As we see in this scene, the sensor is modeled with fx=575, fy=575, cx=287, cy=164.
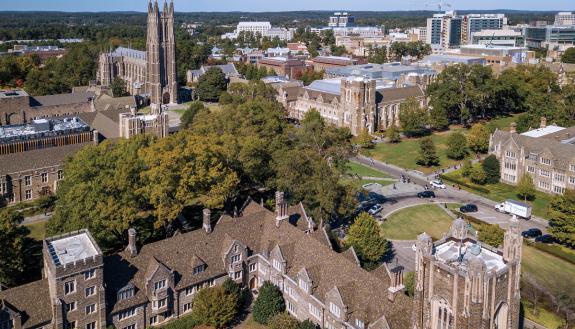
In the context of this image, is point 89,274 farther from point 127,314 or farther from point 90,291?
point 127,314

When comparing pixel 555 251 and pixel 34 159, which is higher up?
pixel 34 159

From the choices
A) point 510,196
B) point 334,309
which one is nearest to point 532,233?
point 510,196

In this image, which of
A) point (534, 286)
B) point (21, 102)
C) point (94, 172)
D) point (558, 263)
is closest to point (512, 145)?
Result: point (558, 263)

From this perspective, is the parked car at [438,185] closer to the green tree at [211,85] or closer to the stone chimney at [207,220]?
the stone chimney at [207,220]

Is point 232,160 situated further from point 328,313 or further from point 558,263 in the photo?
point 558,263

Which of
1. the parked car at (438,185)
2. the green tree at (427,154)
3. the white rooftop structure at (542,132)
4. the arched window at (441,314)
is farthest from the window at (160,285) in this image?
the white rooftop structure at (542,132)

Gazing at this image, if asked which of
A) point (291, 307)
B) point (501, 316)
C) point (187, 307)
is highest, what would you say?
point (501, 316)

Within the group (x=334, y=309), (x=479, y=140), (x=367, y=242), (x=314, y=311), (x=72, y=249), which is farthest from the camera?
(x=479, y=140)
